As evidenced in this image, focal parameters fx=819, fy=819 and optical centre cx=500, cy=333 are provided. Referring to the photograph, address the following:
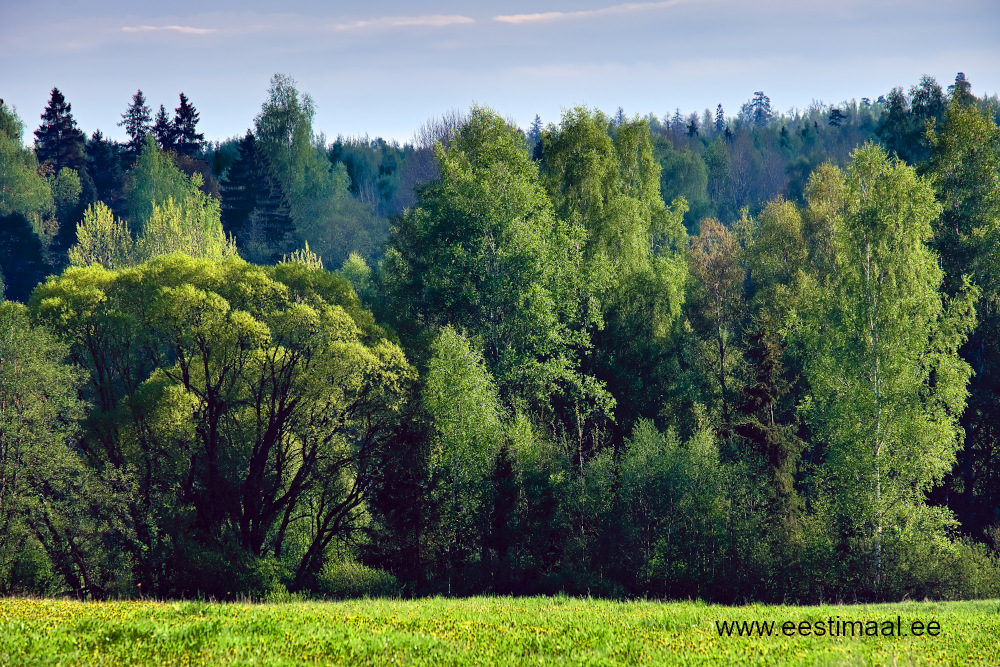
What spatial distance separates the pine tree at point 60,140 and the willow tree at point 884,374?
361 feet

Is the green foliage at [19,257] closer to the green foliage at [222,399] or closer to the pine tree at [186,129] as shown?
the pine tree at [186,129]

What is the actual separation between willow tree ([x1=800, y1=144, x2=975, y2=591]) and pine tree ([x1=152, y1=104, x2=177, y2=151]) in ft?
363

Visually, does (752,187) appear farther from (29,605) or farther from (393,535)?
(29,605)

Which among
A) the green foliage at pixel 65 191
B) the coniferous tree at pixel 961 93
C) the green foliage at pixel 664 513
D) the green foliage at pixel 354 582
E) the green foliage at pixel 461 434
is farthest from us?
the green foliage at pixel 65 191

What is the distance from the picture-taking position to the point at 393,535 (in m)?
37.4

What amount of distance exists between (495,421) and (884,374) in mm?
17322

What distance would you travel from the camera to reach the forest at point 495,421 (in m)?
34.9

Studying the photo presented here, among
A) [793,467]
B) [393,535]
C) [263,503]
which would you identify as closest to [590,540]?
[393,535]

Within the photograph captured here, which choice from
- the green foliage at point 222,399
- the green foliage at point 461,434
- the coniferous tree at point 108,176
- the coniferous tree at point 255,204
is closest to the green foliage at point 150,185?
the coniferous tree at point 108,176

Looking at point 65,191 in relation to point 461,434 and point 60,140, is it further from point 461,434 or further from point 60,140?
point 461,434

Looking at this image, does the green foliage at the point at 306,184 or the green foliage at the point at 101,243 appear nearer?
the green foliage at the point at 101,243

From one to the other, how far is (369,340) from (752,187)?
121 m

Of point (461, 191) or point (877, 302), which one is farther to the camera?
point (461, 191)

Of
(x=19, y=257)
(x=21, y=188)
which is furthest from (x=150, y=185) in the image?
(x=19, y=257)
